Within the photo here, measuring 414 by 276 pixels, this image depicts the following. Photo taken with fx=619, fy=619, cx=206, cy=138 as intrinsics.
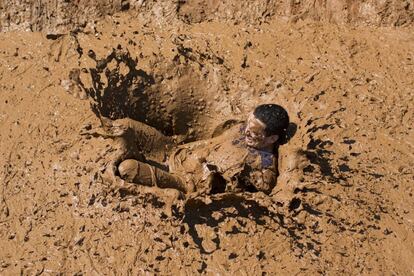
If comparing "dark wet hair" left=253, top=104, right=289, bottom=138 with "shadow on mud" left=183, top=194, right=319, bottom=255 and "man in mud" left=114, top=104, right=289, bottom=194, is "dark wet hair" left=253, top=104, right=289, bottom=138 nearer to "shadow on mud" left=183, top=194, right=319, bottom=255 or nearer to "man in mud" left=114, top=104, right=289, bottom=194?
"man in mud" left=114, top=104, right=289, bottom=194

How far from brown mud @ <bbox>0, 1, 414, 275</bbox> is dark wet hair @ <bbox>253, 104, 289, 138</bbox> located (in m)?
0.22

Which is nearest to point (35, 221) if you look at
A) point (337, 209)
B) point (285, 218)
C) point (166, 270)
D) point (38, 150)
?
point (38, 150)

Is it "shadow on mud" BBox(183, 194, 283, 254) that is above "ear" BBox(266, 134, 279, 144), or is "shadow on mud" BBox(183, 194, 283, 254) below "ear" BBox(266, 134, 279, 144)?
below

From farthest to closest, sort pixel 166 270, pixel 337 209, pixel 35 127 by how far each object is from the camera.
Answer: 1. pixel 35 127
2. pixel 337 209
3. pixel 166 270

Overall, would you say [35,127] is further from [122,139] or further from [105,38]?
[105,38]

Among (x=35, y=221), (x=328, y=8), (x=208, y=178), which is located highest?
(x=328, y=8)

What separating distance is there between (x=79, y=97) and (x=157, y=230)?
142cm

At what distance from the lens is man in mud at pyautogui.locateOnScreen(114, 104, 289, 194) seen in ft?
15.0

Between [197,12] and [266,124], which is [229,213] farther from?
[197,12]

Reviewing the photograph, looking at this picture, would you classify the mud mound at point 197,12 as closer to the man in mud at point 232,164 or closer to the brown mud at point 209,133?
the brown mud at point 209,133

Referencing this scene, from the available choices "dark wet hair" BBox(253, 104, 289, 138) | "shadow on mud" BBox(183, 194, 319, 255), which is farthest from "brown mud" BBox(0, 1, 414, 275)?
"dark wet hair" BBox(253, 104, 289, 138)

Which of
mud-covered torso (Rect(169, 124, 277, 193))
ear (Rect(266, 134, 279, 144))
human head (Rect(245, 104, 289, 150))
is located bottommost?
mud-covered torso (Rect(169, 124, 277, 193))

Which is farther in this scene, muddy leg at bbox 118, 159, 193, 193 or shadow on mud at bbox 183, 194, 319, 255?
muddy leg at bbox 118, 159, 193, 193

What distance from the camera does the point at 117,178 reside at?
14.3 feet
